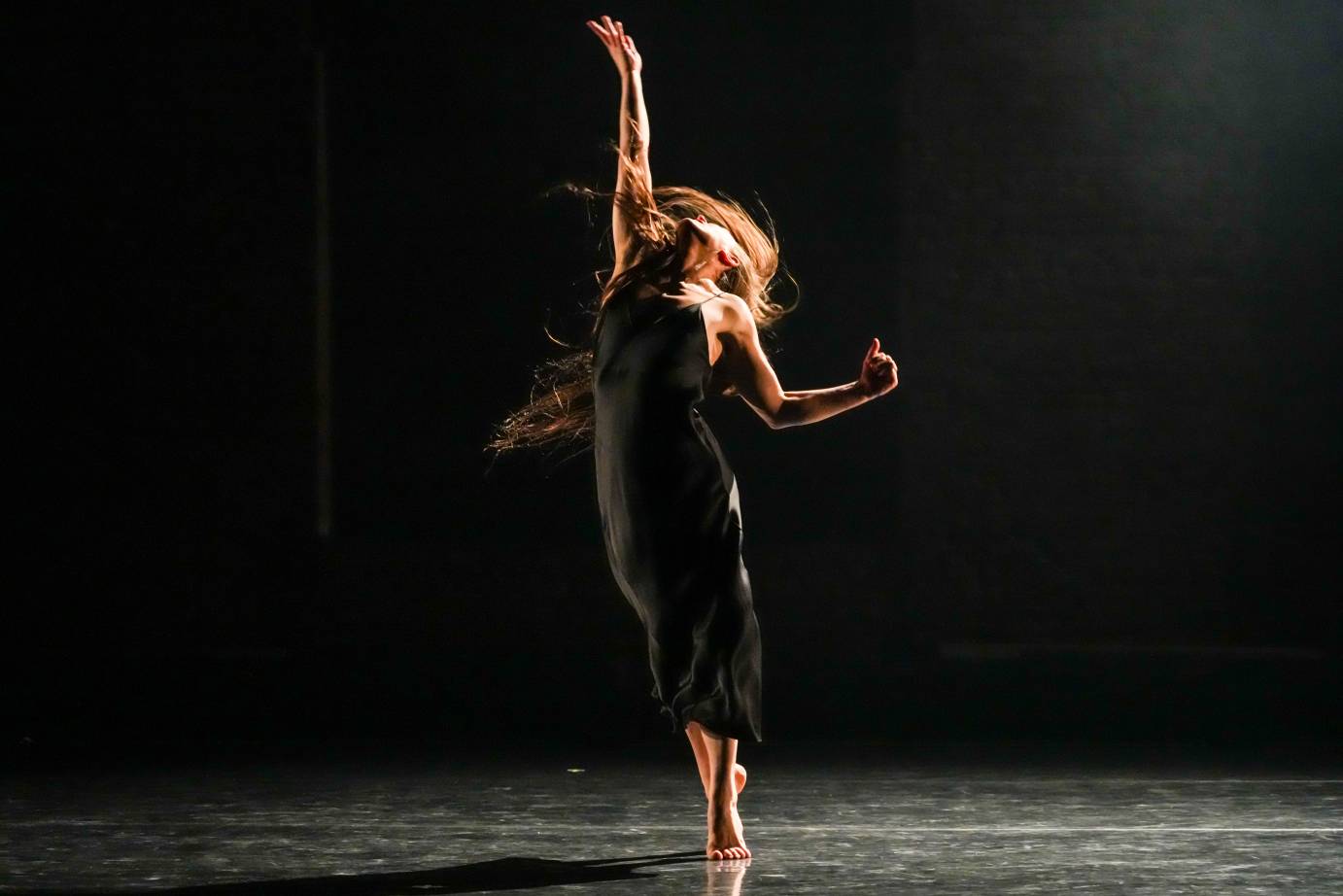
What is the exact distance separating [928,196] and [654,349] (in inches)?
150

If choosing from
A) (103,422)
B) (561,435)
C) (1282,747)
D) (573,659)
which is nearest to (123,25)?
(103,422)

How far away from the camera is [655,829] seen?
3.44 metres

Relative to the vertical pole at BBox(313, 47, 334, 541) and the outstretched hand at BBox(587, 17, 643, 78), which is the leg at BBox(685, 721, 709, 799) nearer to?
the outstretched hand at BBox(587, 17, 643, 78)

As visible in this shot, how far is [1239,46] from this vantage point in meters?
6.66

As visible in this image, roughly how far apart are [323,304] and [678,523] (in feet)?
12.5

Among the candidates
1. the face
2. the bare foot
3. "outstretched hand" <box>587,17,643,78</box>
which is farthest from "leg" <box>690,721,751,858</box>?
"outstretched hand" <box>587,17,643,78</box>

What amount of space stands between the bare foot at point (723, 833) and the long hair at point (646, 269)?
80cm

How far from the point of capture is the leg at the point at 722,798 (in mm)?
3092

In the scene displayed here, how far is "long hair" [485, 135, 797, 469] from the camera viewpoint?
322 cm

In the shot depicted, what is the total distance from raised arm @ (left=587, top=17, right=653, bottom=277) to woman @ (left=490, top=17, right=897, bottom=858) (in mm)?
39

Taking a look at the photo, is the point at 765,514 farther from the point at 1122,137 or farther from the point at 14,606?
the point at 14,606

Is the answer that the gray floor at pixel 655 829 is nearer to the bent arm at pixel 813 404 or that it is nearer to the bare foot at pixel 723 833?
the bare foot at pixel 723 833

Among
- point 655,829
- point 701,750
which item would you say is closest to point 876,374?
point 701,750

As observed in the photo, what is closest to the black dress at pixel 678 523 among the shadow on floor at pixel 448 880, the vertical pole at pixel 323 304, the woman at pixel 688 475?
the woman at pixel 688 475
